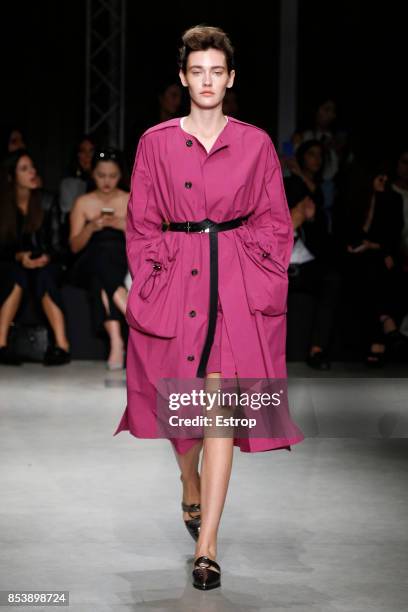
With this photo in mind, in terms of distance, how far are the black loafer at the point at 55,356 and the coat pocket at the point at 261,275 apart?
3.88 meters

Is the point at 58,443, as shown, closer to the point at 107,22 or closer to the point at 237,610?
the point at 237,610

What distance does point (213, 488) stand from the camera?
9.95 feet

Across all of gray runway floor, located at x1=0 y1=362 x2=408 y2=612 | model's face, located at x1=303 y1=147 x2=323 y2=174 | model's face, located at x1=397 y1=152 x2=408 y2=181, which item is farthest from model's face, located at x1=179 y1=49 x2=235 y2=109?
model's face, located at x1=397 y1=152 x2=408 y2=181

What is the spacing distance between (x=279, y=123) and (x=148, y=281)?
7.09 m

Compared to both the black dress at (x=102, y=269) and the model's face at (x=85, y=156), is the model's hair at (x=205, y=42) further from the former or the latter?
the model's face at (x=85, y=156)

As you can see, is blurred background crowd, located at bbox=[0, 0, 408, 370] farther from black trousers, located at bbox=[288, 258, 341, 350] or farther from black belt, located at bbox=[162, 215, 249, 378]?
black belt, located at bbox=[162, 215, 249, 378]

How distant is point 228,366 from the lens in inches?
121

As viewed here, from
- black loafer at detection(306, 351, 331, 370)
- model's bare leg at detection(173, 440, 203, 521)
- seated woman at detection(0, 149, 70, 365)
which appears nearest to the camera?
model's bare leg at detection(173, 440, 203, 521)

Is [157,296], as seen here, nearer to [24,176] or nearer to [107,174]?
[107,174]

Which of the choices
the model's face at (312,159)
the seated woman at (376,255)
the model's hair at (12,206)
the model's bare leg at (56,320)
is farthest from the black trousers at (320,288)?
the model's hair at (12,206)

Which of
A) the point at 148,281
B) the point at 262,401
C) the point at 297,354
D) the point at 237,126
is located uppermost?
the point at 237,126

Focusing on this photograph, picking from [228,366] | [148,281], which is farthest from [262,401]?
[148,281]

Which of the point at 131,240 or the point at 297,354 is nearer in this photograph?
the point at 131,240

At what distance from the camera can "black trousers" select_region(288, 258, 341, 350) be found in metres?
6.94
